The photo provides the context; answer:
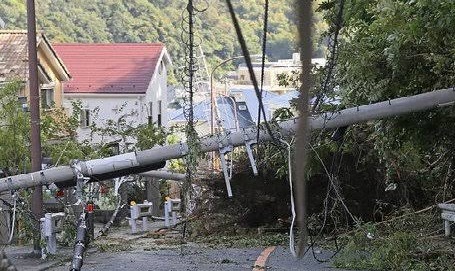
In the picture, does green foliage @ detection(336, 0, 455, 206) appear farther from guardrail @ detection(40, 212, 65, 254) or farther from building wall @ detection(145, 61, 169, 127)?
building wall @ detection(145, 61, 169, 127)

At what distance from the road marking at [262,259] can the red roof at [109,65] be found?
2859 centimetres

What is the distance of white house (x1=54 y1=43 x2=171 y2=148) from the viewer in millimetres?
44906

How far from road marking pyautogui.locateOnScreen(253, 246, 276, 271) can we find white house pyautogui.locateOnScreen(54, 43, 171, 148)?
2666 centimetres

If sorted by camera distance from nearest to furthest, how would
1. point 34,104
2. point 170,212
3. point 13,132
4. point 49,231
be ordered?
point 34,104
point 49,231
point 13,132
point 170,212

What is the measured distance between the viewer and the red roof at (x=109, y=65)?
4559 cm

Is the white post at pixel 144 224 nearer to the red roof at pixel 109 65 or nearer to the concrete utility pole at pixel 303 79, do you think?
the red roof at pixel 109 65

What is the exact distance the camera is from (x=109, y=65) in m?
47.7

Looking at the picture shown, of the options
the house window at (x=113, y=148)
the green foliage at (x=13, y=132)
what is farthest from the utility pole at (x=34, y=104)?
the house window at (x=113, y=148)

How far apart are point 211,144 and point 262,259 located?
3.11m

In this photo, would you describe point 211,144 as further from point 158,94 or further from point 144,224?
point 158,94

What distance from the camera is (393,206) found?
19.7 metres

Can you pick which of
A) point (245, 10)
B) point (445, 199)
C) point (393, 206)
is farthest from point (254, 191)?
point (245, 10)

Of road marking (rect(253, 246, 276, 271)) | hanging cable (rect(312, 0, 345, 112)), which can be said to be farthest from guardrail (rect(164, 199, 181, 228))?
hanging cable (rect(312, 0, 345, 112))

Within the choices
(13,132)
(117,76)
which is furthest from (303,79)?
(117,76)
